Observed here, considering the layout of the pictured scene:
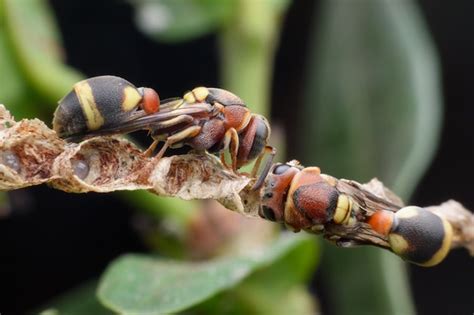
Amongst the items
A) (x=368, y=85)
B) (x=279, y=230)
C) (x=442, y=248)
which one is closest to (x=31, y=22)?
(x=279, y=230)

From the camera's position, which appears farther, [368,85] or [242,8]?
[368,85]

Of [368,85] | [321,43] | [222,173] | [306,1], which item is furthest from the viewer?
[306,1]

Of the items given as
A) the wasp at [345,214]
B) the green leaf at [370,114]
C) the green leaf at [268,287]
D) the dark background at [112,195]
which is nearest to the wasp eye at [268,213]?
the wasp at [345,214]

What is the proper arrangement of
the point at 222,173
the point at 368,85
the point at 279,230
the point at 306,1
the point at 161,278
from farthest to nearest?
the point at 306,1, the point at 368,85, the point at 279,230, the point at 161,278, the point at 222,173

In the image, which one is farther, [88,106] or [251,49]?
[251,49]

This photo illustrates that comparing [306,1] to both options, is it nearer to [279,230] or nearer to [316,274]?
[316,274]

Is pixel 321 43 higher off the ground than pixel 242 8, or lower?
lower

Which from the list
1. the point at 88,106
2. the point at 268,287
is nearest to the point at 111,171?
the point at 88,106

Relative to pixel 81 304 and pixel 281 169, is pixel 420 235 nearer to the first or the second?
pixel 281 169
